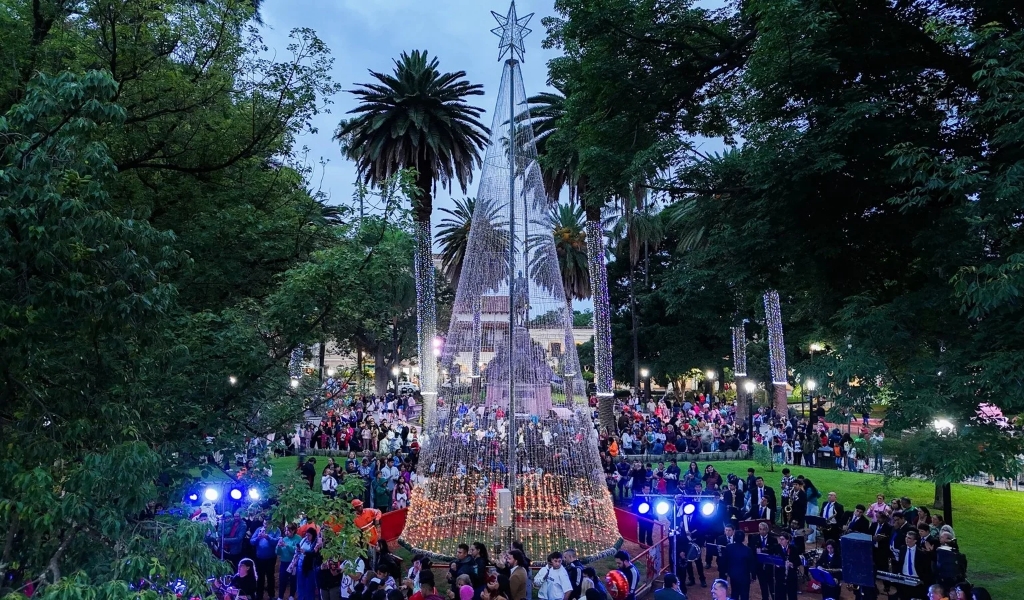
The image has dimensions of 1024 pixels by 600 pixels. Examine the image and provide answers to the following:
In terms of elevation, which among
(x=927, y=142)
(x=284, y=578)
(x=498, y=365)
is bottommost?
(x=284, y=578)

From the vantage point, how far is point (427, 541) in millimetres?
14109

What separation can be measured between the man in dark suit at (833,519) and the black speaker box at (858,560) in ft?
8.12

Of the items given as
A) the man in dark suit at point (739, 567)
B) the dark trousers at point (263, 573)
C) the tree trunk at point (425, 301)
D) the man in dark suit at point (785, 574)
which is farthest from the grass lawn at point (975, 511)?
the tree trunk at point (425, 301)

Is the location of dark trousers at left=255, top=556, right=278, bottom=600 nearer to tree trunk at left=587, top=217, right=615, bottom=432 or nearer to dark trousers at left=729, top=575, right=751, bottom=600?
dark trousers at left=729, top=575, right=751, bottom=600

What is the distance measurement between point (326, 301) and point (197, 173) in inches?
210

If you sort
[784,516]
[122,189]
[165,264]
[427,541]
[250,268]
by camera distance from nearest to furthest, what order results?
1. [165,264]
2. [122,189]
3. [250,268]
4. [427,541]
5. [784,516]

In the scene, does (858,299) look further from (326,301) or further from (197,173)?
(197,173)

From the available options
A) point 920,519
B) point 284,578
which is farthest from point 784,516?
point 284,578

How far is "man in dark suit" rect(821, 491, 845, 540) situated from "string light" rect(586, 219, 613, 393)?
60.3ft

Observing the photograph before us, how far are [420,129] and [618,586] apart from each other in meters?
24.3

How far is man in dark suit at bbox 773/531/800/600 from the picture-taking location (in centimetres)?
1115

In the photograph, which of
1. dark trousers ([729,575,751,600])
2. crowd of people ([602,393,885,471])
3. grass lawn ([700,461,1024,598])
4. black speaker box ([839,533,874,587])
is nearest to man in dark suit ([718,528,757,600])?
dark trousers ([729,575,751,600])

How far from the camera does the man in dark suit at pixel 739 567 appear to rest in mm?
11078

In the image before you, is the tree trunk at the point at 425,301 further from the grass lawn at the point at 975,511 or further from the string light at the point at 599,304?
the grass lawn at the point at 975,511
